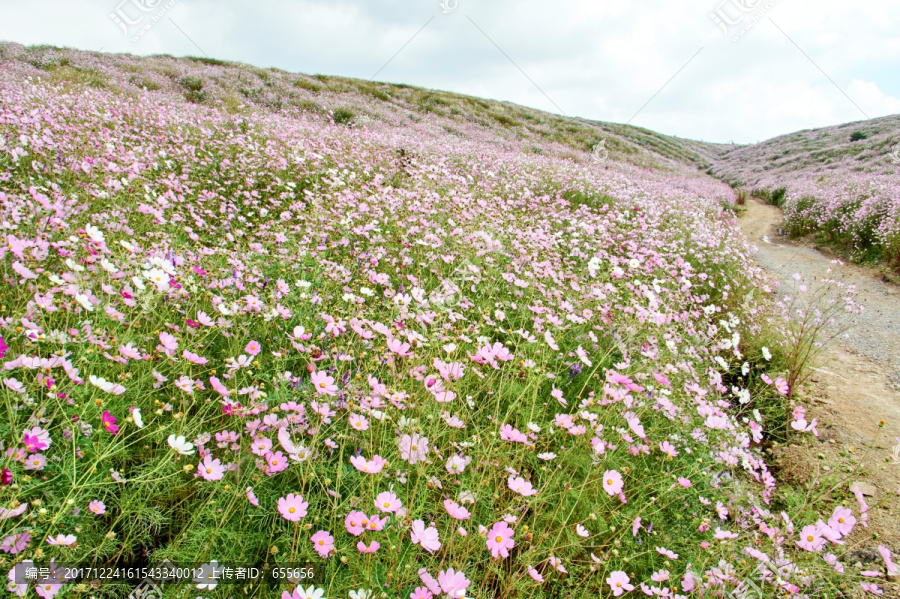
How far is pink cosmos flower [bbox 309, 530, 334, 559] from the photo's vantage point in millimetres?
1337

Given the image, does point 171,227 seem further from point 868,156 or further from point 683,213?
point 868,156

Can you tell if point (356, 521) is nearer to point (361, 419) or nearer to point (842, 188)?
point (361, 419)

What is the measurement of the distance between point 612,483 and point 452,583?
2.94 feet

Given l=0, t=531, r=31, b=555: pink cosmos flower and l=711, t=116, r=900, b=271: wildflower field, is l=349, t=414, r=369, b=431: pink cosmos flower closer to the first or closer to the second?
l=0, t=531, r=31, b=555: pink cosmos flower

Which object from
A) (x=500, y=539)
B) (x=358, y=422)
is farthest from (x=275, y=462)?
(x=500, y=539)

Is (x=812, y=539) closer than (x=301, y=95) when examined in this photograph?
Yes

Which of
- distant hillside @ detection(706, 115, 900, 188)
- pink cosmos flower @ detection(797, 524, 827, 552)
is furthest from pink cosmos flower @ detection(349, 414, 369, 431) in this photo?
distant hillside @ detection(706, 115, 900, 188)

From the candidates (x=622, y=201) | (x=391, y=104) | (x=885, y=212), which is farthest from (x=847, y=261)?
(x=391, y=104)

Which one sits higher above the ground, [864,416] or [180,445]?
[180,445]

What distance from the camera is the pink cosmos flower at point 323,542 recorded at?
52.6 inches

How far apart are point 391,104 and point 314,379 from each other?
65.0 ft

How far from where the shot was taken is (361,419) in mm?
1757

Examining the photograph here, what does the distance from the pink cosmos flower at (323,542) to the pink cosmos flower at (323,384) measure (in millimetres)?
445

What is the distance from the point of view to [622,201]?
8289mm
